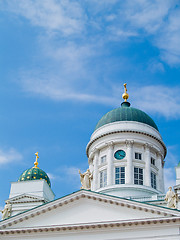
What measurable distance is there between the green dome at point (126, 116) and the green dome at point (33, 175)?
8836mm

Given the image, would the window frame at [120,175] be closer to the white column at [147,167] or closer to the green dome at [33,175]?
the white column at [147,167]

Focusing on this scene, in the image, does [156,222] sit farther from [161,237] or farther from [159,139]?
[159,139]

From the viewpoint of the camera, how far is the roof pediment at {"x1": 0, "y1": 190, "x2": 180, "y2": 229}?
3167cm

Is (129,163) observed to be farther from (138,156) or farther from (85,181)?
(85,181)

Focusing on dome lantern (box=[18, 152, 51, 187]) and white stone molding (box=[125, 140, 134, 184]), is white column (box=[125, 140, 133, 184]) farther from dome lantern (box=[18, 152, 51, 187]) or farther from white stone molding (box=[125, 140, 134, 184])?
dome lantern (box=[18, 152, 51, 187])

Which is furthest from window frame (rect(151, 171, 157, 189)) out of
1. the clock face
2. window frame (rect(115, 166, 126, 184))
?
the clock face

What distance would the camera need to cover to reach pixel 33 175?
46781 millimetres

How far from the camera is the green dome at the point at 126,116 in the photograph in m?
51.0

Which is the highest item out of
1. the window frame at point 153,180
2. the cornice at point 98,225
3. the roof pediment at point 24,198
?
the window frame at point 153,180

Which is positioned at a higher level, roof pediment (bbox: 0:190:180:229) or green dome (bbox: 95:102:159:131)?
green dome (bbox: 95:102:159:131)

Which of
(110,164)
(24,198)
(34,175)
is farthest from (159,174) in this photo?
(24,198)

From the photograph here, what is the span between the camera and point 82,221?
32406mm

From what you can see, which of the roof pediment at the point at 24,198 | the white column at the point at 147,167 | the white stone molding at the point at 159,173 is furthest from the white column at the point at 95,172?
the roof pediment at the point at 24,198

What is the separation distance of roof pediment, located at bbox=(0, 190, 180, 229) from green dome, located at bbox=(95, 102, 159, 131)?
748 inches
